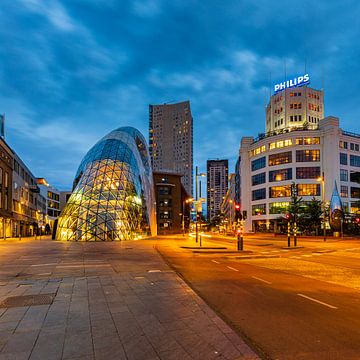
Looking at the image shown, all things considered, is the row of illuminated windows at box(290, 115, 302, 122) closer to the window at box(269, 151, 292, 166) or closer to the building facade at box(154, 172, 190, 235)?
the window at box(269, 151, 292, 166)

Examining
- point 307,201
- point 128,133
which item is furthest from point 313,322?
point 307,201

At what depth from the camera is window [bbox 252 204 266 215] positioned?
340 feet

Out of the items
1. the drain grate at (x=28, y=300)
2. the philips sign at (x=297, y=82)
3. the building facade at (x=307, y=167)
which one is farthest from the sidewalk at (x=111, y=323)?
the philips sign at (x=297, y=82)

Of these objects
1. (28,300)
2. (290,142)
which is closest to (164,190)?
(290,142)

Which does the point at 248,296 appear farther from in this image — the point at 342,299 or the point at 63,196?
the point at 63,196

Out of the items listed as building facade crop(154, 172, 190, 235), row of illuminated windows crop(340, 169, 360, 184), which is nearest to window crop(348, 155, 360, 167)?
row of illuminated windows crop(340, 169, 360, 184)

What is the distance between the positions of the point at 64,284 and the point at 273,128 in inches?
4510

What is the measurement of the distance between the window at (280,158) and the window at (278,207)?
1090cm

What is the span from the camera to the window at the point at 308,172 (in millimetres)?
94438

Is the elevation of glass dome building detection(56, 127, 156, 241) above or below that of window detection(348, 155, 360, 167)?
below

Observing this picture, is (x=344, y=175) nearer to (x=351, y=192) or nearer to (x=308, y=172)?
(x=351, y=192)

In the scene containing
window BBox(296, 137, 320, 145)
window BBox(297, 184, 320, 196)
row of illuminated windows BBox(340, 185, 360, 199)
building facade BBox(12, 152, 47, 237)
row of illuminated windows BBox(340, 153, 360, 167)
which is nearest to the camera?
building facade BBox(12, 152, 47, 237)

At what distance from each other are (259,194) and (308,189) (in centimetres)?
1608

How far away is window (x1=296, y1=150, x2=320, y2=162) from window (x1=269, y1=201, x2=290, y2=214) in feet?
39.0
